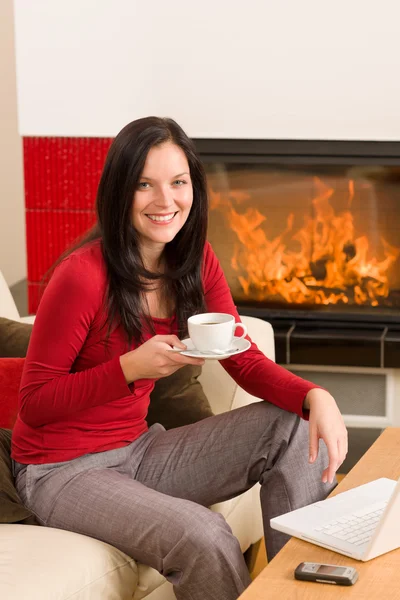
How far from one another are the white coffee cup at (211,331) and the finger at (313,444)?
0.23 meters

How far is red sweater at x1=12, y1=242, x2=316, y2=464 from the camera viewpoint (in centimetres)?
176

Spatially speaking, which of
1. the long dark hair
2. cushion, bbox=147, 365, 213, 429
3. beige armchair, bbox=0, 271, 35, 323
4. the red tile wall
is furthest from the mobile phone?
the red tile wall

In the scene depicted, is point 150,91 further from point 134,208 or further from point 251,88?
point 134,208

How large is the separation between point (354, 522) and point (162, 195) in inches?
27.6

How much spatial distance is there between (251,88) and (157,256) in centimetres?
136

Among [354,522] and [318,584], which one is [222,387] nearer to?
[354,522]

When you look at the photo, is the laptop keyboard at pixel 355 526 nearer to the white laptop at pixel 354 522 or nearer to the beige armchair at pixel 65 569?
the white laptop at pixel 354 522

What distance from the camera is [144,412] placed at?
2.02m

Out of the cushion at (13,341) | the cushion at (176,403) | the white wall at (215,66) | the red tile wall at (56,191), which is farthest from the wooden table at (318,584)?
the red tile wall at (56,191)

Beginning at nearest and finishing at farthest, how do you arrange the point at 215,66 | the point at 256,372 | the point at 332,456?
the point at 332,456, the point at 256,372, the point at 215,66

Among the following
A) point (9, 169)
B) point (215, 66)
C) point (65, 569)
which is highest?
point (215, 66)

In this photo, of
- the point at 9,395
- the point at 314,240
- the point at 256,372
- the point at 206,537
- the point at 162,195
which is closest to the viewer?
the point at 206,537

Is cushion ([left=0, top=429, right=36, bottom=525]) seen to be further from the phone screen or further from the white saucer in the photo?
the phone screen

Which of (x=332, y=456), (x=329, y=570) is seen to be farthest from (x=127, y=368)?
(x=329, y=570)
